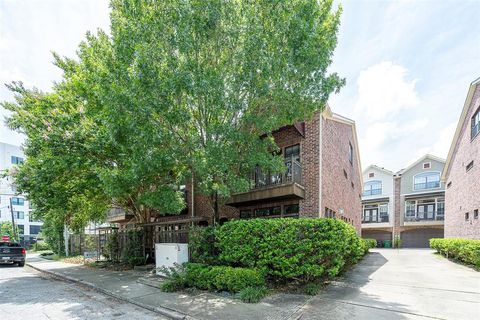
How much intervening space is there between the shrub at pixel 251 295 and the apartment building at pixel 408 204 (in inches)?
1300

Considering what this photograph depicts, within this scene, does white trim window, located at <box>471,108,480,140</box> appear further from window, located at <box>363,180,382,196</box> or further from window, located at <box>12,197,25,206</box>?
window, located at <box>12,197,25,206</box>

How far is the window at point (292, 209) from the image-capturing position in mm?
11406

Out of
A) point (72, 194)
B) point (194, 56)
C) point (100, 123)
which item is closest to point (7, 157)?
point (72, 194)

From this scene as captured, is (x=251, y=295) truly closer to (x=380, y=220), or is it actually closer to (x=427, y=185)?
(x=380, y=220)

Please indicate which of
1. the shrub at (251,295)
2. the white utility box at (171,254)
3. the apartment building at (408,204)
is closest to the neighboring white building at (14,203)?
the white utility box at (171,254)

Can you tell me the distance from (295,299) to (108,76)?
869 centimetres

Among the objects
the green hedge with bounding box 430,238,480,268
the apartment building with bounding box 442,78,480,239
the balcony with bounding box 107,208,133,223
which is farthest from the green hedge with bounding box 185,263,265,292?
the apartment building with bounding box 442,78,480,239

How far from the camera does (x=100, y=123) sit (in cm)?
1047

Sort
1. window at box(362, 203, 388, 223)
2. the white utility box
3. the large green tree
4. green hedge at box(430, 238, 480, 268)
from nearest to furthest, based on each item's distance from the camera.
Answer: the large green tree
the white utility box
green hedge at box(430, 238, 480, 268)
window at box(362, 203, 388, 223)

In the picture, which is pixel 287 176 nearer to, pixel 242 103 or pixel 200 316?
pixel 242 103

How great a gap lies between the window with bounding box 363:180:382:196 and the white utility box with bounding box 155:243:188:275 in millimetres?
33552

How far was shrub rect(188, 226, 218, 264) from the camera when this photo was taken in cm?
953

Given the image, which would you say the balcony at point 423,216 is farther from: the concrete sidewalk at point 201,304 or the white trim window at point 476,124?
the concrete sidewalk at point 201,304

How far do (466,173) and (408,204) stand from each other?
18346 millimetres
